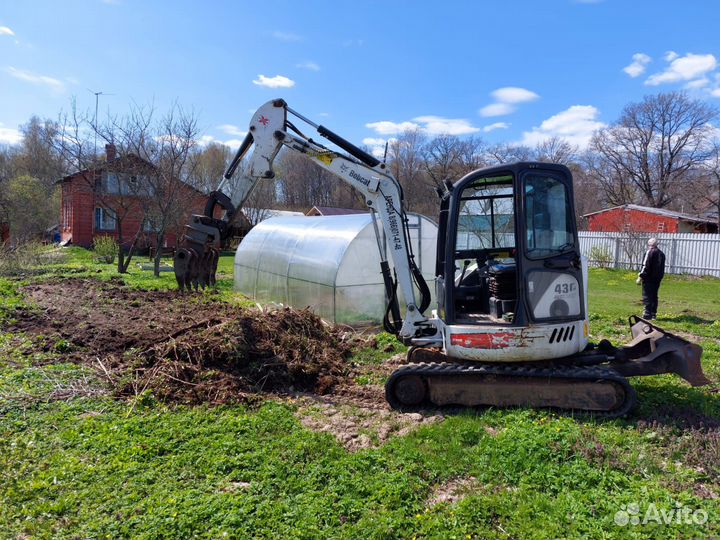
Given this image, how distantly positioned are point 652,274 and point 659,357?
6.49 meters

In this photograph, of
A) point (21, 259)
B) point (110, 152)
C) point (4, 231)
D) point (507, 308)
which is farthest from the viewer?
point (4, 231)

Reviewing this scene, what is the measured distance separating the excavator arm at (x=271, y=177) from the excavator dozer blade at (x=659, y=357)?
232 centimetres

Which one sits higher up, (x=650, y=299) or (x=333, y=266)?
(x=333, y=266)

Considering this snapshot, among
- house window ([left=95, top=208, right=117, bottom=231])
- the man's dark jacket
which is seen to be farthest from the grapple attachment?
house window ([left=95, top=208, right=117, bottom=231])

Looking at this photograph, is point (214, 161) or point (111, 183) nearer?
point (111, 183)

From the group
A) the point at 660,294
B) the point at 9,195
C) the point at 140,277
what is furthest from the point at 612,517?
the point at 9,195

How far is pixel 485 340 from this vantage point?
18.1ft

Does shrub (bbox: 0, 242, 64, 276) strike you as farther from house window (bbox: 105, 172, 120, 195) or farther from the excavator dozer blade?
the excavator dozer blade

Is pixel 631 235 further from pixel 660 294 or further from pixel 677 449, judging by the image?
pixel 677 449

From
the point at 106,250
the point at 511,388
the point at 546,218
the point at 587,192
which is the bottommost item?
the point at 511,388

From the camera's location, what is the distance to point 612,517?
3520 mm

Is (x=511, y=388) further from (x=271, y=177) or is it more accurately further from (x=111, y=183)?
(x=111, y=183)

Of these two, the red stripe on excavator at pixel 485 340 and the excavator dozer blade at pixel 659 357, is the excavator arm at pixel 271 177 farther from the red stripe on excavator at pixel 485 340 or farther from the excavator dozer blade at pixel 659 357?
the excavator dozer blade at pixel 659 357
